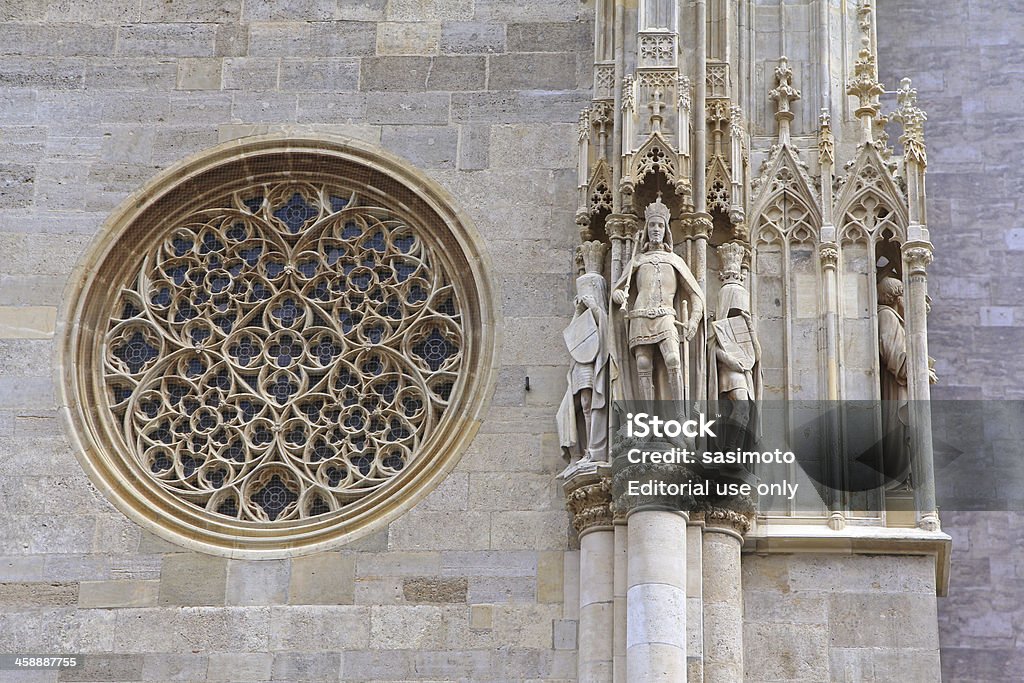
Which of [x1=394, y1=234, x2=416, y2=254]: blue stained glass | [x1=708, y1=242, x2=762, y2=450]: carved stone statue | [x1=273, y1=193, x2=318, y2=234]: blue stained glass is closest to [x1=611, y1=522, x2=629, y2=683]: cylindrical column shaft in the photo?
[x1=708, y1=242, x2=762, y2=450]: carved stone statue

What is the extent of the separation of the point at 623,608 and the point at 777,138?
401 cm

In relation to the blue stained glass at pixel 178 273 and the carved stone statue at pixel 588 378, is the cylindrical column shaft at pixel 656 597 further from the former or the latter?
the blue stained glass at pixel 178 273

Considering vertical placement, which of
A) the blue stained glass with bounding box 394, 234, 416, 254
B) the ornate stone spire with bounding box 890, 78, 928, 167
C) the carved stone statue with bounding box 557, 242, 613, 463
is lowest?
the carved stone statue with bounding box 557, 242, 613, 463

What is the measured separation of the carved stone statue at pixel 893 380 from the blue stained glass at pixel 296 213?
4548 millimetres

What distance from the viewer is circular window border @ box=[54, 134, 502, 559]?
16438 mm

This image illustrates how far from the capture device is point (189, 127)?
17875 mm

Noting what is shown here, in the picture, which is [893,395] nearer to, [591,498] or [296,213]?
[591,498]

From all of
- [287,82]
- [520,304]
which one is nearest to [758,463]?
[520,304]

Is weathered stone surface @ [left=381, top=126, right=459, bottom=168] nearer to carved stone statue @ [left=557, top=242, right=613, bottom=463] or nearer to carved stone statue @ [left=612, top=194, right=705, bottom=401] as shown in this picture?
carved stone statue @ [left=557, top=242, right=613, bottom=463]

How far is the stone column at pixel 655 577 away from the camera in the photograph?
48.3ft

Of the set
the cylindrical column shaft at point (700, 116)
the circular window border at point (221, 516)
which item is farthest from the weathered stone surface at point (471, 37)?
the cylindrical column shaft at point (700, 116)

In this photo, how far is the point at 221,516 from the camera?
1659 cm

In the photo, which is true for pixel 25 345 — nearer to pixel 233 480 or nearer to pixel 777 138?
pixel 233 480

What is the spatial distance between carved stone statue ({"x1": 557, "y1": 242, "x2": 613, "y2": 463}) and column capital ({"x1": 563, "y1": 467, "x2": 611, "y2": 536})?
144 millimetres
